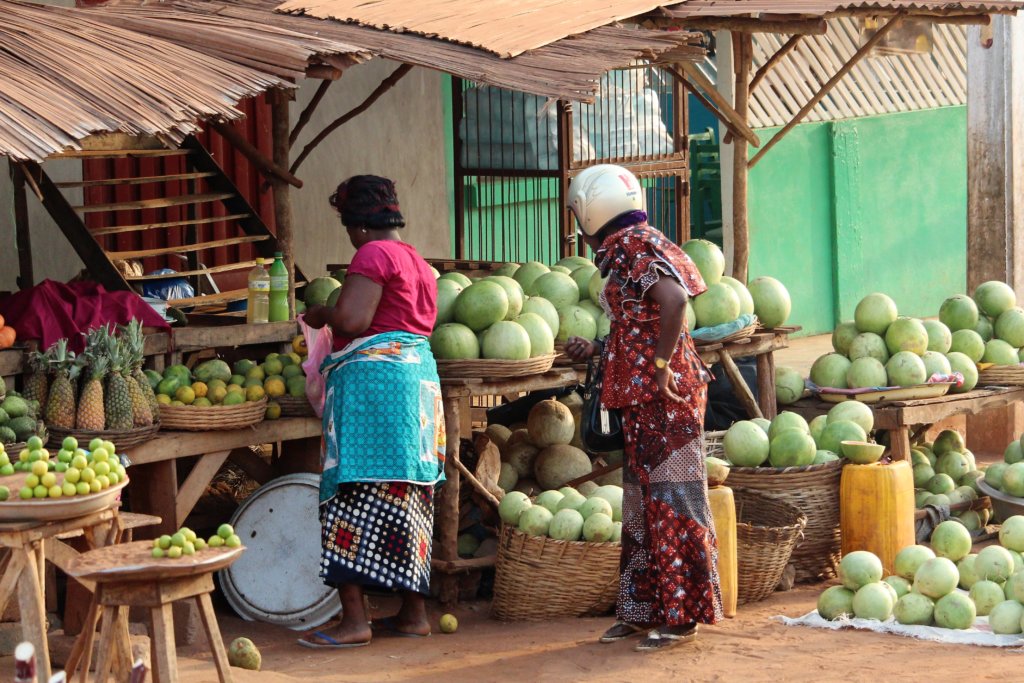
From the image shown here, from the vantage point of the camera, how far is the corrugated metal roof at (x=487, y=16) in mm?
6488

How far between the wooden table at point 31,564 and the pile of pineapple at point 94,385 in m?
1.03

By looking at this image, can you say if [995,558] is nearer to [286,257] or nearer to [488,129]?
[286,257]

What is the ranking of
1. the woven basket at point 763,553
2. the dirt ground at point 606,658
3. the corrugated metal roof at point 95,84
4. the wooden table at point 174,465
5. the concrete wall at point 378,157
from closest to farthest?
the corrugated metal roof at point 95,84 < the dirt ground at point 606,658 < the wooden table at point 174,465 < the woven basket at point 763,553 < the concrete wall at point 378,157

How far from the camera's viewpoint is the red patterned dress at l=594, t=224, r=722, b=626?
543 centimetres

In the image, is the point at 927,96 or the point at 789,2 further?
the point at 927,96

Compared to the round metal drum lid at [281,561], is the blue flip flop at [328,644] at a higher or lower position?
lower

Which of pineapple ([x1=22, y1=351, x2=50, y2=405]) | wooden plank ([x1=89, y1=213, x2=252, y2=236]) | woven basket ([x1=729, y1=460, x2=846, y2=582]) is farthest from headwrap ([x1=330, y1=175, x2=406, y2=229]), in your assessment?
woven basket ([x1=729, y1=460, x2=846, y2=582])

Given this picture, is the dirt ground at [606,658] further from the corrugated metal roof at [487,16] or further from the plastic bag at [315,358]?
the corrugated metal roof at [487,16]

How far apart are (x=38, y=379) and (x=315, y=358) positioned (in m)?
1.12

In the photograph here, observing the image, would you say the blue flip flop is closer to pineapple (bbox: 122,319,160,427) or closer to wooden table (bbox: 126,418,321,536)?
wooden table (bbox: 126,418,321,536)

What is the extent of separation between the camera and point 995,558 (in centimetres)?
601

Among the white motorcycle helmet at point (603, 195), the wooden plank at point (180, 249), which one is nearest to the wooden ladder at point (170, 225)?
the wooden plank at point (180, 249)

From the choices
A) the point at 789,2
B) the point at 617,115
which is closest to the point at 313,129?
the point at 617,115

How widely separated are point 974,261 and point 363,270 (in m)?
5.41
